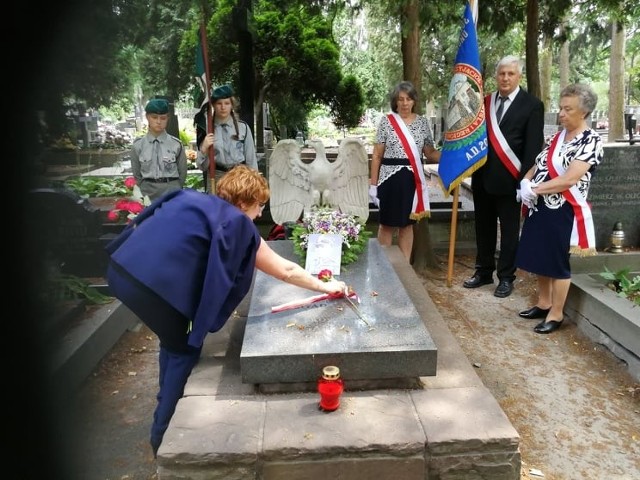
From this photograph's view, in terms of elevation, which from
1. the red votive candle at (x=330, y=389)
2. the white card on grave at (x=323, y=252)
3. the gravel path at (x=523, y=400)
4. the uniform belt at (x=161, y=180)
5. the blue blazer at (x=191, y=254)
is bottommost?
the gravel path at (x=523, y=400)

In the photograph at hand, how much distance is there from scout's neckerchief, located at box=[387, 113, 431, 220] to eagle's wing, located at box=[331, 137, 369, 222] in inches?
14.3

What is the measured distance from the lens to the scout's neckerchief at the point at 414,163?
4688mm

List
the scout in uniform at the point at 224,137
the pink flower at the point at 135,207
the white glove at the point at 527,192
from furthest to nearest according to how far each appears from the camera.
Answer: the pink flower at the point at 135,207 → the scout in uniform at the point at 224,137 → the white glove at the point at 527,192

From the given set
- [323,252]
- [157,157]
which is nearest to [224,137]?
[157,157]

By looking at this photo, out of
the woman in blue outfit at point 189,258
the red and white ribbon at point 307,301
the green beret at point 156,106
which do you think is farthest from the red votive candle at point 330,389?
the green beret at point 156,106

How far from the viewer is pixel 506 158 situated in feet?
14.6

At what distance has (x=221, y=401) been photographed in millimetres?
2416

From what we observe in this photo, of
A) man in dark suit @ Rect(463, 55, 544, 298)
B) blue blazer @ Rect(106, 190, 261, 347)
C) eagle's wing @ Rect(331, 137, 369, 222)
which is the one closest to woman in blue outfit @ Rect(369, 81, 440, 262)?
eagle's wing @ Rect(331, 137, 369, 222)

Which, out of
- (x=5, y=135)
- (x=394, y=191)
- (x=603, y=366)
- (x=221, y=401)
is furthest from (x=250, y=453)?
(x=5, y=135)

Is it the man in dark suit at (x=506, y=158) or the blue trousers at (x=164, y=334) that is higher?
the man in dark suit at (x=506, y=158)

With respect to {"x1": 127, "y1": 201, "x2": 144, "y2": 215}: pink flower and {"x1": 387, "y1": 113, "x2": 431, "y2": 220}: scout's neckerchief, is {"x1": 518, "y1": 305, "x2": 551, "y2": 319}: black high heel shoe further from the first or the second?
{"x1": 127, "y1": 201, "x2": 144, "y2": 215}: pink flower

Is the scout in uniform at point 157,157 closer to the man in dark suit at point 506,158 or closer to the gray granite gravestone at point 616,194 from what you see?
the man in dark suit at point 506,158

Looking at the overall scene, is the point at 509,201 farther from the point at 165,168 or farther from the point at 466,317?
the point at 165,168

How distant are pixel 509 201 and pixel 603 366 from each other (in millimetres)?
1543
